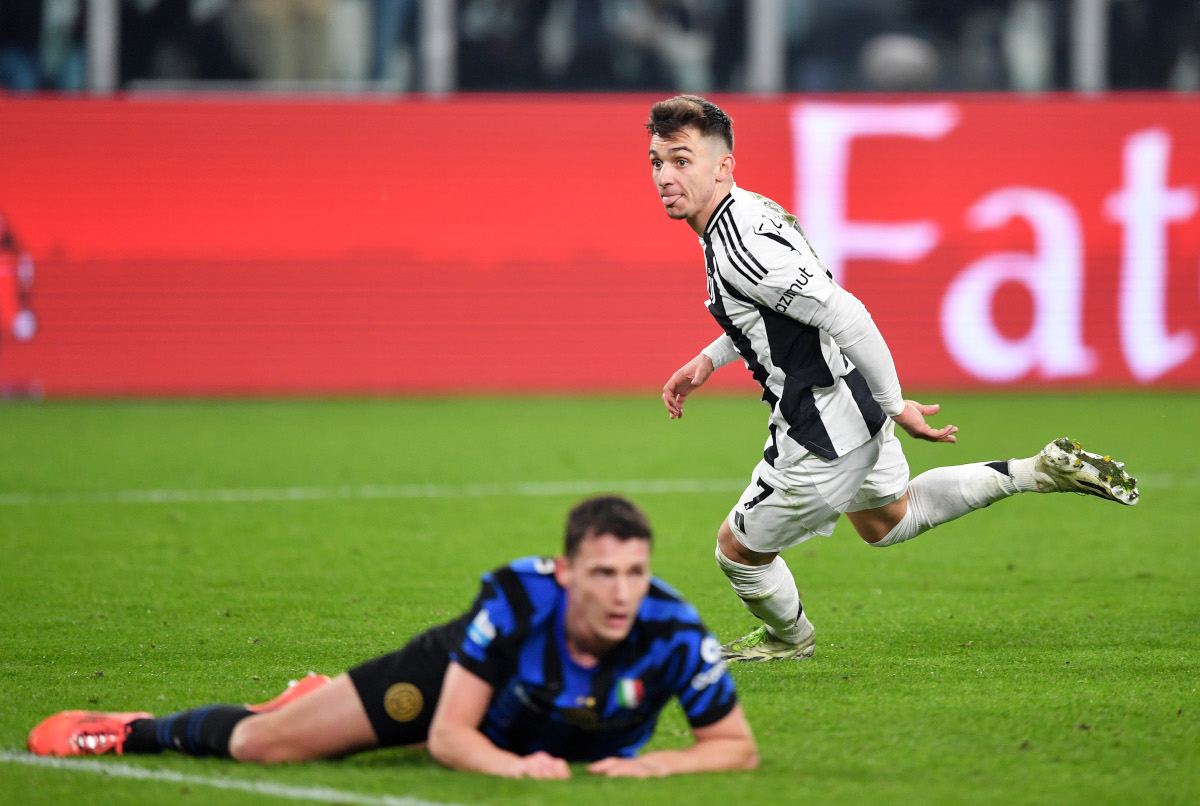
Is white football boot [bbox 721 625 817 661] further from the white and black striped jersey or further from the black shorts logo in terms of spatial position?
the black shorts logo

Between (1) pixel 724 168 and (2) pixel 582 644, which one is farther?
(1) pixel 724 168

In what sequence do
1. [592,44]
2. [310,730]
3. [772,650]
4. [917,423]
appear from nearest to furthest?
[310,730]
[917,423]
[772,650]
[592,44]

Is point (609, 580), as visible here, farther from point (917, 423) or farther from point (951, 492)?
point (951, 492)

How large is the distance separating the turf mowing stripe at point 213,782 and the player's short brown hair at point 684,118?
2.64m

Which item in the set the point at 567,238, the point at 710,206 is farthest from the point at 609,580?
the point at 567,238

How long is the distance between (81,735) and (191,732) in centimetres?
35

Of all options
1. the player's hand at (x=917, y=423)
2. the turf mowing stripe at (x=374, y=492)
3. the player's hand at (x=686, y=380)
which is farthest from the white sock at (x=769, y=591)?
the turf mowing stripe at (x=374, y=492)

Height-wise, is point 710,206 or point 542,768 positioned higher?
point 710,206

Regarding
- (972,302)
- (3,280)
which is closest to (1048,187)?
(972,302)

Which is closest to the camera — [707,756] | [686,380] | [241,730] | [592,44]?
[707,756]

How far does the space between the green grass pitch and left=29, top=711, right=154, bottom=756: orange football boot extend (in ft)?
0.28

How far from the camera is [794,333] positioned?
6246 mm

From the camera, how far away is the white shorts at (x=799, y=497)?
625 centimetres

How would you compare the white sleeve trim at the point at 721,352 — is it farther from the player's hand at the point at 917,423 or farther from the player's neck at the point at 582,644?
the player's neck at the point at 582,644
